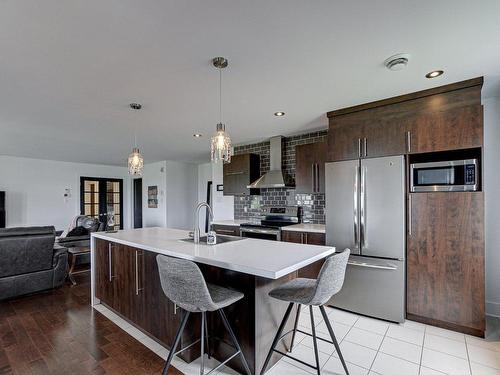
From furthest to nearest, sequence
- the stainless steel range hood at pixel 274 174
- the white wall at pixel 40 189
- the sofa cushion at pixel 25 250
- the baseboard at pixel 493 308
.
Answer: the white wall at pixel 40 189 → the stainless steel range hood at pixel 274 174 → the sofa cushion at pixel 25 250 → the baseboard at pixel 493 308

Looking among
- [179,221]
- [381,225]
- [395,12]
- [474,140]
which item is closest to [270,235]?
[381,225]

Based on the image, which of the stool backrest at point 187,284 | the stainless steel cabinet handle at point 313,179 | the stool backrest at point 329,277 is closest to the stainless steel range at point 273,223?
the stainless steel cabinet handle at point 313,179

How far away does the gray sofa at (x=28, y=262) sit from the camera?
10.9 ft

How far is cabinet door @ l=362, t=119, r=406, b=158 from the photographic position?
277 centimetres

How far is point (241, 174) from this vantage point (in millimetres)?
4957

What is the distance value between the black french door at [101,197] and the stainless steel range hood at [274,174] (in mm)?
5373

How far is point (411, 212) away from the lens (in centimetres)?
272

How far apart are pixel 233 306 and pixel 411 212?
208 centimetres

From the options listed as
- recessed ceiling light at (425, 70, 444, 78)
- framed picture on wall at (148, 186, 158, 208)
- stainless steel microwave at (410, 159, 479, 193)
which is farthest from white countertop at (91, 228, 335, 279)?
framed picture on wall at (148, 186, 158, 208)

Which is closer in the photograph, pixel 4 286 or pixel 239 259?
pixel 239 259

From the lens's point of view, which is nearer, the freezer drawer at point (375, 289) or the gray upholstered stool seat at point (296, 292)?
the gray upholstered stool seat at point (296, 292)

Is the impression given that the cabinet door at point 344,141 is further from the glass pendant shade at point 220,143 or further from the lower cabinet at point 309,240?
the glass pendant shade at point 220,143

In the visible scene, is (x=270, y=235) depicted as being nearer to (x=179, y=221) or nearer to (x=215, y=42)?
(x=215, y=42)

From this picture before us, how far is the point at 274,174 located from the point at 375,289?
7.71 ft
